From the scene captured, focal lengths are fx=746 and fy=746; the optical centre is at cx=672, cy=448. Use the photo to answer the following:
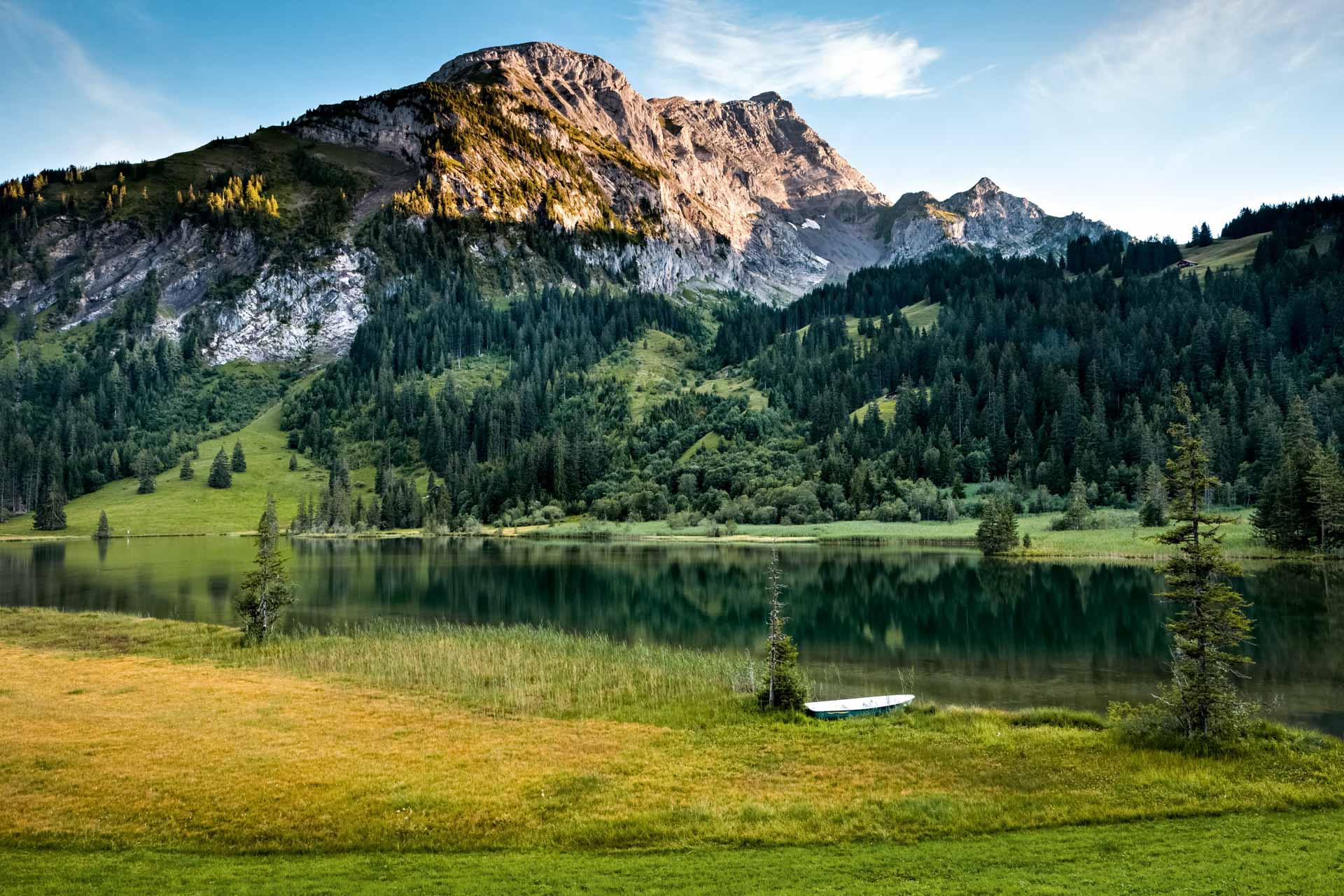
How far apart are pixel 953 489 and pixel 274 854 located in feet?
501

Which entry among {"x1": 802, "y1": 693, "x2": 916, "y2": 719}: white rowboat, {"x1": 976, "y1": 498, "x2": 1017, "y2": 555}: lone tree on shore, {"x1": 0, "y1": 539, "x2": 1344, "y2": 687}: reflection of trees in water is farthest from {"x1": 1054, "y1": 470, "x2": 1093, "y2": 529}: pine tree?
{"x1": 802, "y1": 693, "x2": 916, "y2": 719}: white rowboat

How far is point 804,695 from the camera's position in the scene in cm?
2959

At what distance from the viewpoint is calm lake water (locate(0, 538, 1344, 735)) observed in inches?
1478

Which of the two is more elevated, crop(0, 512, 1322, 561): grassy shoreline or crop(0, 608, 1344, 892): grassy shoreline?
crop(0, 608, 1344, 892): grassy shoreline

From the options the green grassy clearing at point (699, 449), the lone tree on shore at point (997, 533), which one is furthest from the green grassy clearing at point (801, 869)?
the green grassy clearing at point (699, 449)

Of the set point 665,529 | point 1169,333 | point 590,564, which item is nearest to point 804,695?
point 590,564

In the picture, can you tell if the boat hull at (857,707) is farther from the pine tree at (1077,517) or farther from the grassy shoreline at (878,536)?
the pine tree at (1077,517)

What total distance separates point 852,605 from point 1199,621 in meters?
39.3

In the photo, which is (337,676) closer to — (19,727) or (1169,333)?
(19,727)

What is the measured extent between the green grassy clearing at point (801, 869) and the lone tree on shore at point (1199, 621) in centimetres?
731

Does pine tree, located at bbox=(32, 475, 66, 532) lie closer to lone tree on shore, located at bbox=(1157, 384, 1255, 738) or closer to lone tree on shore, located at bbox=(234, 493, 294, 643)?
lone tree on shore, located at bbox=(234, 493, 294, 643)

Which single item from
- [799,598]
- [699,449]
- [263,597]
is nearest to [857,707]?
[263,597]

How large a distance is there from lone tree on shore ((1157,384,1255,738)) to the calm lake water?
7.98 metres

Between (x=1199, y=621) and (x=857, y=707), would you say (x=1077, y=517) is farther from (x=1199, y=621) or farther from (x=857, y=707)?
(x=857, y=707)
